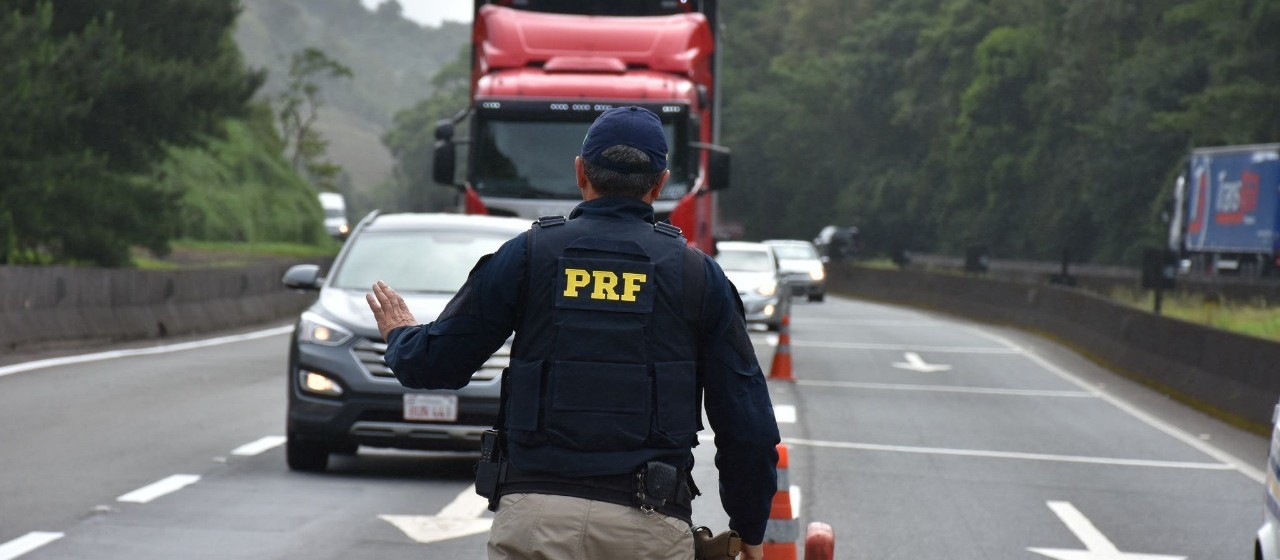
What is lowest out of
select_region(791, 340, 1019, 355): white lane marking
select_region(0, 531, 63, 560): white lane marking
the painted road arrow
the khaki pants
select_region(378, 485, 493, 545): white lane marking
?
select_region(791, 340, 1019, 355): white lane marking

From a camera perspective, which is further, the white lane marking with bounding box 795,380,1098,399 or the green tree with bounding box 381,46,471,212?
the green tree with bounding box 381,46,471,212

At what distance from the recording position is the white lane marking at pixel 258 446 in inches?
479

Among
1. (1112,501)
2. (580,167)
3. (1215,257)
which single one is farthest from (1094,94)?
(580,167)

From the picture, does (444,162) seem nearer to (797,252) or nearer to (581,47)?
(581,47)

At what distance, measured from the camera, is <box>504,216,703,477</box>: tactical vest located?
4.09 meters

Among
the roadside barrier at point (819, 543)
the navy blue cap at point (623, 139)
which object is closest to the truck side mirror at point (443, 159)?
the roadside barrier at point (819, 543)

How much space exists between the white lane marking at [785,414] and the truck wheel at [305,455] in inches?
199

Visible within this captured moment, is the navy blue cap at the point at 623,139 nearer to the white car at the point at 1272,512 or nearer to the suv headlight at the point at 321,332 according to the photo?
the white car at the point at 1272,512

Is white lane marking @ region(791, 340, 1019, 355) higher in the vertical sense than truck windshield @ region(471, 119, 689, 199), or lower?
lower

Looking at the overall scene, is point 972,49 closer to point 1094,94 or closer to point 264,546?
point 1094,94

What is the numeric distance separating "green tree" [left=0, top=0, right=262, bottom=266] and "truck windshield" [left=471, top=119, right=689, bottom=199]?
31.8ft

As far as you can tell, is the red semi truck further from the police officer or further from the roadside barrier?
the police officer

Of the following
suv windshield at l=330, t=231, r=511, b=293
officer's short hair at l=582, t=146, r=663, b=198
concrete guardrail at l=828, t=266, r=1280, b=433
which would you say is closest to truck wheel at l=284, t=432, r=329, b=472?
suv windshield at l=330, t=231, r=511, b=293

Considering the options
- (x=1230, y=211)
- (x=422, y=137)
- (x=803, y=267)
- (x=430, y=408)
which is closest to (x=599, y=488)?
(x=430, y=408)
